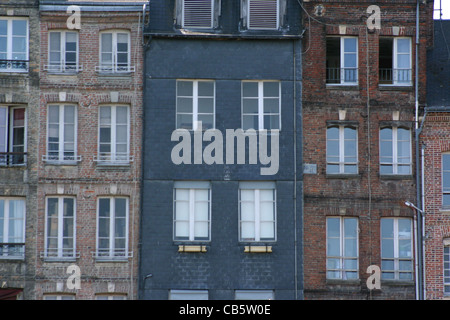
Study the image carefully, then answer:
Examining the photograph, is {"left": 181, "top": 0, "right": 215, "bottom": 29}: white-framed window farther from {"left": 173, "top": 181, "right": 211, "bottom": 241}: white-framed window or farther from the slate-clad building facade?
{"left": 173, "top": 181, "right": 211, "bottom": 241}: white-framed window

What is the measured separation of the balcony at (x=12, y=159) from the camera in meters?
33.8

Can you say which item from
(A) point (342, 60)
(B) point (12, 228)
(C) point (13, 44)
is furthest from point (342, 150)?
(C) point (13, 44)

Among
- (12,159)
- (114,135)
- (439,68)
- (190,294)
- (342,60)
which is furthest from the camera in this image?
(439,68)

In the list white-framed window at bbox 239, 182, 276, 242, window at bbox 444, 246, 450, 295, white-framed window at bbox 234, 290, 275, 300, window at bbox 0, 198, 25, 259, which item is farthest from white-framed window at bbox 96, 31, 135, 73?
window at bbox 444, 246, 450, 295

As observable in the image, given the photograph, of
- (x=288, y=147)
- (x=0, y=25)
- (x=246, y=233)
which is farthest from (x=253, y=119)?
(x=0, y=25)

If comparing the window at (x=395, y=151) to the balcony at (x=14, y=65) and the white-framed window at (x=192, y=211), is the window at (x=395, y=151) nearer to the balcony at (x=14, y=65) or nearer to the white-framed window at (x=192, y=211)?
the white-framed window at (x=192, y=211)

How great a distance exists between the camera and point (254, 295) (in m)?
33.0

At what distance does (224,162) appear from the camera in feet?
110

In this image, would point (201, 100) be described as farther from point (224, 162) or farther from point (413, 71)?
point (413, 71)

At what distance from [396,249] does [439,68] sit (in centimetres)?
693

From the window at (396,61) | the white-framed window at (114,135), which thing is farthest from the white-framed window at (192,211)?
the window at (396,61)

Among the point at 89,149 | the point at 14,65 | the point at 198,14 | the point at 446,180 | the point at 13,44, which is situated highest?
the point at 198,14

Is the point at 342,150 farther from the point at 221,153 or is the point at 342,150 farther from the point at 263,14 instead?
the point at 263,14

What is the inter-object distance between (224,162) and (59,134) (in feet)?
18.7
